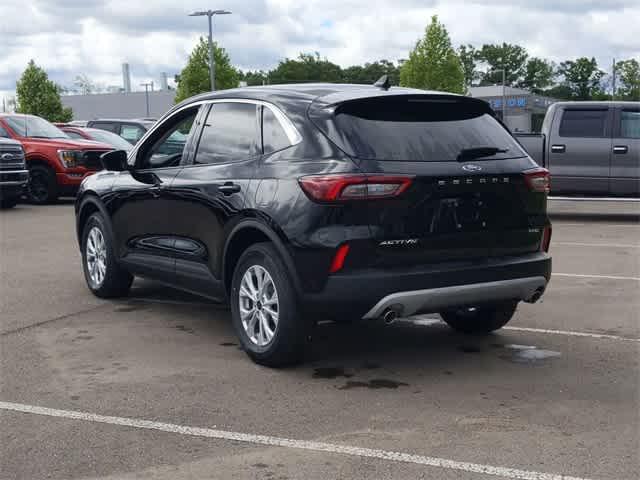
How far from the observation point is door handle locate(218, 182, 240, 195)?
6070 mm

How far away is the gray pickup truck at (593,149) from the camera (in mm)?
15047

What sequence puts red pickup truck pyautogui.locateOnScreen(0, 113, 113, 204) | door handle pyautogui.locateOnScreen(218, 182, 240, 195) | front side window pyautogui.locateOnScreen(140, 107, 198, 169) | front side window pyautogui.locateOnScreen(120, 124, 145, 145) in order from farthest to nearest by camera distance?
front side window pyautogui.locateOnScreen(120, 124, 145, 145) < red pickup truck pyautogui.locateOnScreen(0, 113, 113, 204) < front side window pyautogui.locateOnScreen(140, 107, 198, 169) < door handle pyautogui.locateOnScreen(218, 182, 240, 195)

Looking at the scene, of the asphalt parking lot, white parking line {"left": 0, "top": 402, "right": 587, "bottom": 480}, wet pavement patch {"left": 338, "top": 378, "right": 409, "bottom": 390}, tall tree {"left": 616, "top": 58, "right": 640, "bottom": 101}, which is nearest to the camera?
white parking line {"left": 0, "top": 402, "right": 587, "bottom": 480}

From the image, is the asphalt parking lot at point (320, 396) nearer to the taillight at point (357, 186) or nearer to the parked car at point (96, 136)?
the taillight at point (357, 186)

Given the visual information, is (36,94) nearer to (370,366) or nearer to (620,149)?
(620,149)

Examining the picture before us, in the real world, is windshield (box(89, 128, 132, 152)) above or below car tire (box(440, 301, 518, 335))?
above

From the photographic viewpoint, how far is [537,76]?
136000 millimetres

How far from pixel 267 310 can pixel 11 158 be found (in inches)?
477

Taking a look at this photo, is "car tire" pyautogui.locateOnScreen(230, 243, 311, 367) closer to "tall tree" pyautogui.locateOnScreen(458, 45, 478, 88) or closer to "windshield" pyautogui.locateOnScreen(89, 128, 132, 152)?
"windshield" pyautogui.locateOnScreen(89, 128, 132, 152)

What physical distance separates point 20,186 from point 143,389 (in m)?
12.4

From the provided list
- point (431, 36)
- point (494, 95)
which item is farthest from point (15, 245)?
point (494, 95)

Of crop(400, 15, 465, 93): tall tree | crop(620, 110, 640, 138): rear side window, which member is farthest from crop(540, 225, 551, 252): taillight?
crop(400, 15, 465, 93): tall tree

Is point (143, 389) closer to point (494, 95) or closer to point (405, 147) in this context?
point (405, 147)

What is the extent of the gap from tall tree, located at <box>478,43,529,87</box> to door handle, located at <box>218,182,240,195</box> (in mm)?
134943
